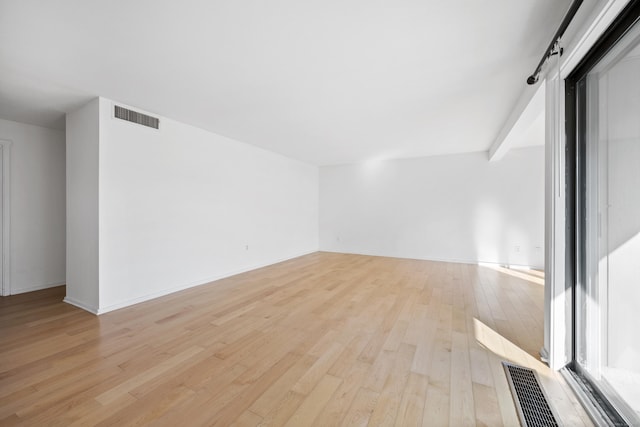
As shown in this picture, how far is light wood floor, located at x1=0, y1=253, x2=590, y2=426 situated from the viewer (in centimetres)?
146

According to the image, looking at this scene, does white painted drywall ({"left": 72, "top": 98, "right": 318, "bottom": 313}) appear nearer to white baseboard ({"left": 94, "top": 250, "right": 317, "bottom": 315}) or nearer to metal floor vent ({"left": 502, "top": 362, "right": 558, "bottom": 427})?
white baseboard ({"left": 94, "top": 250, "right": 317, "bottom": 315})

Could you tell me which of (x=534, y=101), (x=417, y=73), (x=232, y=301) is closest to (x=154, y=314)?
(x=232, y=301)

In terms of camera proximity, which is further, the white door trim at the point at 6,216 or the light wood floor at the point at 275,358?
the white door trim at the point at 6,216

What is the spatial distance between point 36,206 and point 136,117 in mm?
2464

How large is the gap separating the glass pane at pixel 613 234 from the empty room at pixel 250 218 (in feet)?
0.05

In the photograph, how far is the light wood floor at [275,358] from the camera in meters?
1.46

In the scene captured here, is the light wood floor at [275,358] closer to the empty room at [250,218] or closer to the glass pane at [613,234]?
the empty room at [250,218]

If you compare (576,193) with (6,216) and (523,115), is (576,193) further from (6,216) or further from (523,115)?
(6,216)

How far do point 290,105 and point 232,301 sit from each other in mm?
2658

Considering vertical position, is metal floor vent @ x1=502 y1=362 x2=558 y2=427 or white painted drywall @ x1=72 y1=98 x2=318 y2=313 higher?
white painted drywall @ x1=72 y1=98 x2=318 y2=313

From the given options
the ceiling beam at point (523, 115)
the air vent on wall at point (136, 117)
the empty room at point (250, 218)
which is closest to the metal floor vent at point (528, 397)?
the empty room at point (250, 218)

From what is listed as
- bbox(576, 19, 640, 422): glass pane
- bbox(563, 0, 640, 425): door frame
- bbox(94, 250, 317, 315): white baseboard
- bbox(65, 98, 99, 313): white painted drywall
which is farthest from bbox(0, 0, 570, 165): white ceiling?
bbox(94, 250, 317, 315): white baseboard

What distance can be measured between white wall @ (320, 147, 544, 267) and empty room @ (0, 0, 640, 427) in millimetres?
571

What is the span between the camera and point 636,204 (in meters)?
1.27
